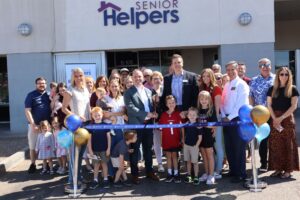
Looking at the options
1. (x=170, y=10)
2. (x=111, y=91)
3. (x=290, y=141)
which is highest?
(x=170, y=10)

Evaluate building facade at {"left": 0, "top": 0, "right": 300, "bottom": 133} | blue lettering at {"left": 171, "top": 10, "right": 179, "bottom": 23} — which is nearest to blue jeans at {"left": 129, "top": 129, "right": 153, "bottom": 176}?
building facade at {"left": 0, "top": 0, "right": 300, "bottom": 133}

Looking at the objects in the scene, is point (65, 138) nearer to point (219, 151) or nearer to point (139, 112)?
point (139, 112)

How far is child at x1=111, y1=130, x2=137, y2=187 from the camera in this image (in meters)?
6.54

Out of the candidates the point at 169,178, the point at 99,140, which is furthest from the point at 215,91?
the point at 99,140

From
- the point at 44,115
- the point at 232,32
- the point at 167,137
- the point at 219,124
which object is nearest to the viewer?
the point at 219,124

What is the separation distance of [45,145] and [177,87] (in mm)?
2779

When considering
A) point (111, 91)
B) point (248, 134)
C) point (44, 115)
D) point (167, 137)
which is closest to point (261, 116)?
point (248, 134)

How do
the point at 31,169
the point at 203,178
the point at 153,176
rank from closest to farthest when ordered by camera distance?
1. the point at 203,178
2. the point at 153,176
3. the point at 31,169

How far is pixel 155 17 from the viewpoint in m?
12.6

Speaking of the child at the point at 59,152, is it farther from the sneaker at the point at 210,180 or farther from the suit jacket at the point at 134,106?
the sneaker at the point at 210,180

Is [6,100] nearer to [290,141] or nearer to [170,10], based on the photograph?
[170,10]

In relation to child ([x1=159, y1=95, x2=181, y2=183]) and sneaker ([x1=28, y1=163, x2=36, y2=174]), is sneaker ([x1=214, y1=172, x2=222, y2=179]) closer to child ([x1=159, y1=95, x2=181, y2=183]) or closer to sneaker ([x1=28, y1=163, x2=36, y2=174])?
child ([x1=159, y1=95, x2=181, y2=183])

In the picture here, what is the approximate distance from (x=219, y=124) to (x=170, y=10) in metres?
7.02

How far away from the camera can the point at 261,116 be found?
5.90 metres
